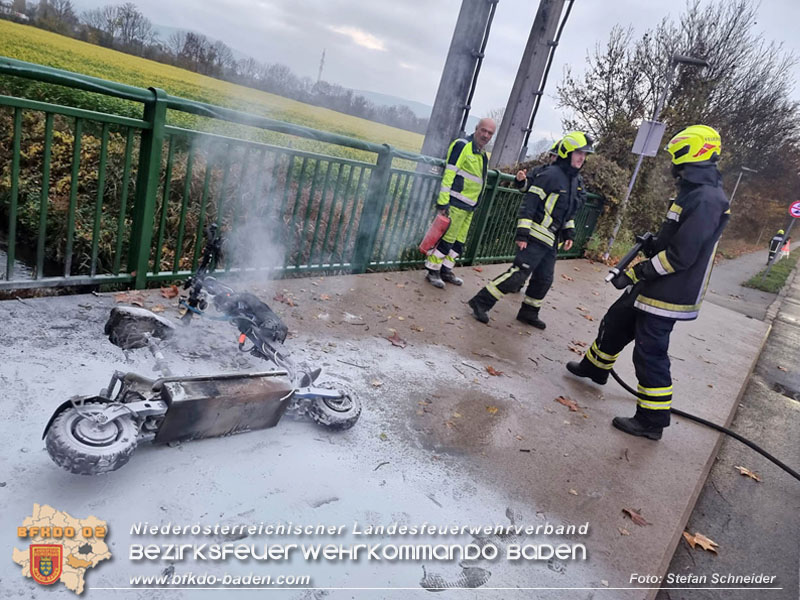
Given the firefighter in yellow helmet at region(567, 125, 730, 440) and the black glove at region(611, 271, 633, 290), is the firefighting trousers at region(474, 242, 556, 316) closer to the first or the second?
the black glove at region(611, 271, 633, 290)

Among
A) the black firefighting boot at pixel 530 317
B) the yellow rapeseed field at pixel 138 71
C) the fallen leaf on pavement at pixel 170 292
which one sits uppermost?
the yellow rapeseed field at pixel 138 71

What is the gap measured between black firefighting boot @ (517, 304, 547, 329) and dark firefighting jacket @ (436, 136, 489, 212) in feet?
4.26

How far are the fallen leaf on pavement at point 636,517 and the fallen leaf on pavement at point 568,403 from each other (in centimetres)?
111

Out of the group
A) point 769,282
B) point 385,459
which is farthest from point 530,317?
point 769,282

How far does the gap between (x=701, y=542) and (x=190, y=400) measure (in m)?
3.12

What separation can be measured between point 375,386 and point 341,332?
781mm

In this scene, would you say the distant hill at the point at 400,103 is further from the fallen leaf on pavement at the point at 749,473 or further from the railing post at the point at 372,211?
the fallen leaf on pavement at the point at 749,473

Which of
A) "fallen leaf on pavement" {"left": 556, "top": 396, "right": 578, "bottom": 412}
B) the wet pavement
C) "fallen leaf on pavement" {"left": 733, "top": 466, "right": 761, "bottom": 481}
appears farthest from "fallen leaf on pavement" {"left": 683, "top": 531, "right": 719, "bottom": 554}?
"fallen leaf on pavement" {"left": 733, "top": 466, "right": 761, "bottom": 481}


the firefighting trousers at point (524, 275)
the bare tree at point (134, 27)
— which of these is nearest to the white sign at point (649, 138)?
the firefighting trousers at point (524, 275)

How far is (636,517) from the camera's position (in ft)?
9.72

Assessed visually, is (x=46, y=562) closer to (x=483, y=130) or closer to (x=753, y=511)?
(x=753, y=511)

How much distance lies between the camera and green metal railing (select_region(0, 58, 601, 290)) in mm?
3441

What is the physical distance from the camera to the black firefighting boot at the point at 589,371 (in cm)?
454

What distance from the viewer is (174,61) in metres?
4.69
